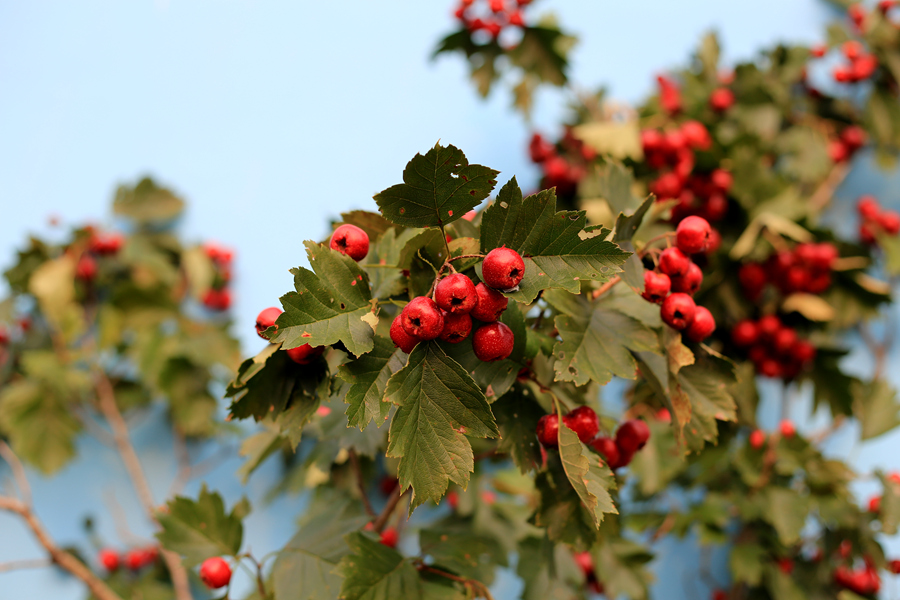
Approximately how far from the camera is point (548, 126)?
1411mm

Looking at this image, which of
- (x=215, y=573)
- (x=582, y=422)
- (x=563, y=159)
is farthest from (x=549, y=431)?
(x=563, y=159)

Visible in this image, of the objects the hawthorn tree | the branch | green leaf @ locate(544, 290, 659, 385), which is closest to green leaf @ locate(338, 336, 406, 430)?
the hawthorn tree

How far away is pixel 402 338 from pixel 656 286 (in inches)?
8.7

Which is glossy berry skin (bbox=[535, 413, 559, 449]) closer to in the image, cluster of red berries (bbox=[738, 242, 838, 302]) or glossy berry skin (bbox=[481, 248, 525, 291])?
glossy berry skin (bbox=[481, 248, 525, 291])

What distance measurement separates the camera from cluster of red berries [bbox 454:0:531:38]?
43.5 inches

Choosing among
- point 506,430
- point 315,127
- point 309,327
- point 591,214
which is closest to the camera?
point 309,327

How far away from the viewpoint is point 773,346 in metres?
1.10

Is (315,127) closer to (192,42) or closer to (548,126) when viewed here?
(192,42)

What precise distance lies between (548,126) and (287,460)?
3.33ft

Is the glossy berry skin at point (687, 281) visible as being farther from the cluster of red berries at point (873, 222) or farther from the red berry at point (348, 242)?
the cluster of red berries at point (873, 222)

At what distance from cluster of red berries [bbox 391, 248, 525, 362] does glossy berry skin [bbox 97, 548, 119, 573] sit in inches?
41.7

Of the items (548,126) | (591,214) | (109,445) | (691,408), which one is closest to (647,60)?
(548,126)

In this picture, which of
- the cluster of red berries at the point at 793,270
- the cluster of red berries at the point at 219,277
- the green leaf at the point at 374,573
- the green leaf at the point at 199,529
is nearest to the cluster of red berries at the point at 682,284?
the green leaf at the point at 374,573

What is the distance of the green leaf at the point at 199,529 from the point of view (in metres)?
0.56
